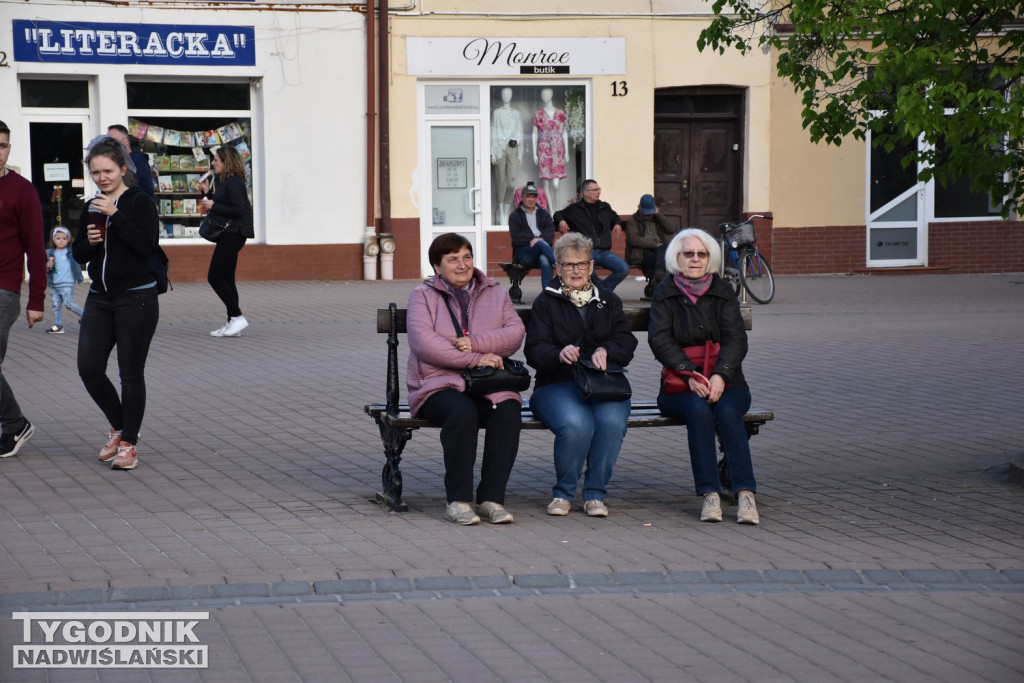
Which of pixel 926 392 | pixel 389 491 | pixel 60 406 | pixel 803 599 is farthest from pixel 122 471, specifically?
pixel 926 392

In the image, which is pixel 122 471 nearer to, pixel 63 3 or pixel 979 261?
pixel 63 3

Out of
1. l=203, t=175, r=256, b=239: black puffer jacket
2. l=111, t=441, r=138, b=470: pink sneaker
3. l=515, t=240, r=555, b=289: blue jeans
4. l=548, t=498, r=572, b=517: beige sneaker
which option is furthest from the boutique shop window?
l=548, t=498, r=572, b=517: beige sneaker

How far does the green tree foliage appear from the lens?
7.09 meters

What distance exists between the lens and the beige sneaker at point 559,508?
694 cm

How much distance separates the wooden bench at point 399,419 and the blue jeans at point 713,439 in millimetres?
181

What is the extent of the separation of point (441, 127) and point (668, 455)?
44.8 feet

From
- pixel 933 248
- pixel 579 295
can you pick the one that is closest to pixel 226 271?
pixel 579 295

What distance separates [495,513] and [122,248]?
2.67 meters

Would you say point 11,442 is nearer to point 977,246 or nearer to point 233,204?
point 233,204

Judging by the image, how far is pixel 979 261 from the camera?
75.6 ft

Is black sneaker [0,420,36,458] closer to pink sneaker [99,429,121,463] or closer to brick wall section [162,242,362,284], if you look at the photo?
pink sneaker [99,429,121,463]

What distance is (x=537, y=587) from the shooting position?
5.75 m

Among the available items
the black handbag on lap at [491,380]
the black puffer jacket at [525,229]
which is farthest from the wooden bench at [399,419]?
the black puffer jacket at [525,229]

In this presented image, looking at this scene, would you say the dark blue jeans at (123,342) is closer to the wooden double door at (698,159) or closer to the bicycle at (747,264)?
the bicycle at (747,264)
